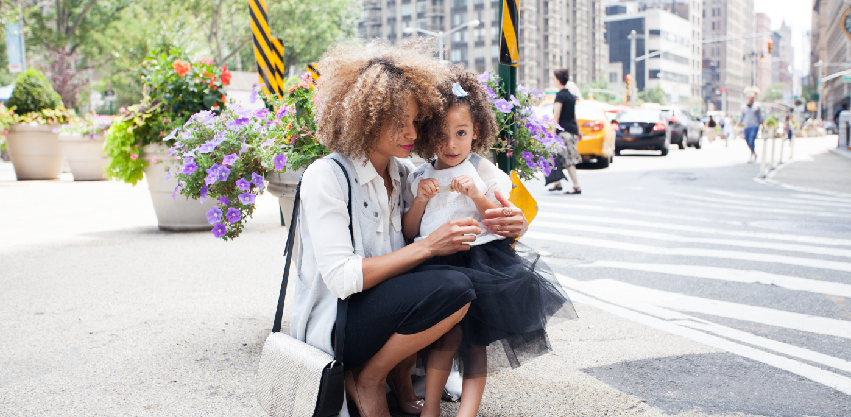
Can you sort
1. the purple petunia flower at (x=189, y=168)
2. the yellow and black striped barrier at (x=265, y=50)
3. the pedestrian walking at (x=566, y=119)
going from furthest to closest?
the pedestrian walking at (x=566, y=119), the yellow and black striped barrier at (x=265, y=50), the purple petunia flower at (x=189, y=168)

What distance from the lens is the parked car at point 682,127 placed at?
26.0 m

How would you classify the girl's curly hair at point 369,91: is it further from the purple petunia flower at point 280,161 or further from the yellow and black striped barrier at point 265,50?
the yellow and black striped barrier at point 265,50

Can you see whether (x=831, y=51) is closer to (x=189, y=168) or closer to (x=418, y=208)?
(x=189, y=168)

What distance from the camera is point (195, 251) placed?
21.3 feet

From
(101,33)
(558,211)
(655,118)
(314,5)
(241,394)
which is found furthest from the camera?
(314,5)

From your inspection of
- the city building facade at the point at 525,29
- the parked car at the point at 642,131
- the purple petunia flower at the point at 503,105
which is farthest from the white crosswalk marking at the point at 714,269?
the city building facade at the point at 525,29

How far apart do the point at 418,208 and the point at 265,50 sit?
5270 mm

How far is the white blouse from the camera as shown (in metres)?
2.41

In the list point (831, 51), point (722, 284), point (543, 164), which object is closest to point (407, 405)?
point (543, 164)

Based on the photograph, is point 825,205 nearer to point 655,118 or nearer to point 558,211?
point 558,211

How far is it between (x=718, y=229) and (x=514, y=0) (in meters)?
4.95

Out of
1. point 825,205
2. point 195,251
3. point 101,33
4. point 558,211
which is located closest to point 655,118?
point 825,205

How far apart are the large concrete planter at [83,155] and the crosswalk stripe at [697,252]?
10.8 metres

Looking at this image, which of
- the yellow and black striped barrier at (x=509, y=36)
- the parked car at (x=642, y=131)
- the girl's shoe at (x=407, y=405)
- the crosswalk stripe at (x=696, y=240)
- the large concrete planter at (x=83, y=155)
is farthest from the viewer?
the parked car at (x=642, y=131)
